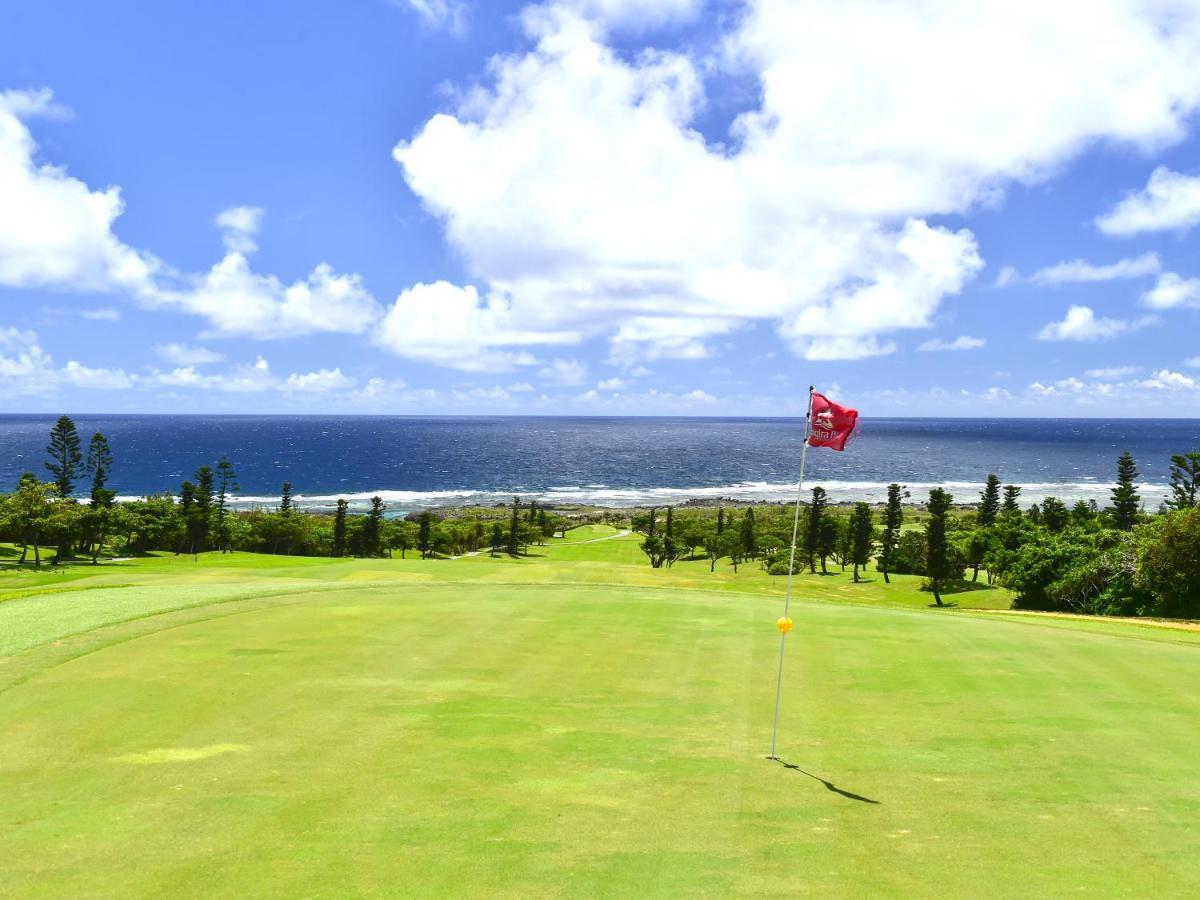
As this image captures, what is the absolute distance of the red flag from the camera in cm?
1470

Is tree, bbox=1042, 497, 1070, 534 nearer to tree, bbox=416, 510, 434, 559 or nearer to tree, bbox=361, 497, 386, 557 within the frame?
tree, bbox=416, 510, 434, 559

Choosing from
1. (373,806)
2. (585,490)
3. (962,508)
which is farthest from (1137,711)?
(585,490)

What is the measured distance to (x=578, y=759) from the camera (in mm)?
12023

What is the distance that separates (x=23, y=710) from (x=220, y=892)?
8.63m

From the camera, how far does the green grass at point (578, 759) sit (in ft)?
28.5

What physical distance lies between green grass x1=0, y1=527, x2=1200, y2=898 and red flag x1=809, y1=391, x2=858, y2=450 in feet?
17.3

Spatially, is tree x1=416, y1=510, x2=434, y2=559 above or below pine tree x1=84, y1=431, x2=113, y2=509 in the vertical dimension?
below

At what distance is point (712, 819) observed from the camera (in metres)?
10.1

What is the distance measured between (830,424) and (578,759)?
313 inches

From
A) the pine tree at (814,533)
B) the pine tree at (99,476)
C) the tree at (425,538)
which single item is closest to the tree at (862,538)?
the pine tree at (814,533)

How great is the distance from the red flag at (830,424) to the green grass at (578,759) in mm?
5288

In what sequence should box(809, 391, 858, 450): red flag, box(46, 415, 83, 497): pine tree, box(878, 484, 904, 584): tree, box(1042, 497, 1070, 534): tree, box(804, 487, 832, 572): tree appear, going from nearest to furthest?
box(809, 391, 858, 450): red flag
box(878, 484, 904, 584): tree
box(1042, 497, 1070, 534): tree
box(46, 415, 83, 497): pine tree
box(804, 487, 832, 572): tree

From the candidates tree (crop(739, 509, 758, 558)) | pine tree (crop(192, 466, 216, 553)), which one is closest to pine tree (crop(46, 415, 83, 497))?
pine tree (crop(192, 466, 216, 553))

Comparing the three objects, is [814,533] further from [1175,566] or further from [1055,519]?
[1175,566]
